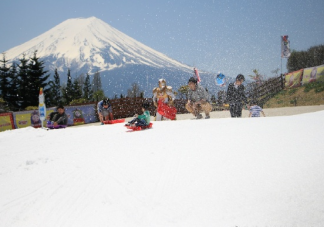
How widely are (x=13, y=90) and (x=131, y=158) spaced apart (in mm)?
33324

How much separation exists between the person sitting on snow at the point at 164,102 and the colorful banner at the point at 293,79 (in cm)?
2076

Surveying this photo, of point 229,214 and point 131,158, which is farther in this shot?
point 131,158

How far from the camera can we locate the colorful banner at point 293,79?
2414 cm

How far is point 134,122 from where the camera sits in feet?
15.9

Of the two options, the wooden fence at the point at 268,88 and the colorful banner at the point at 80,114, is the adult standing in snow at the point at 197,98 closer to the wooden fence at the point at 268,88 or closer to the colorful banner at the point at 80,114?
the colorful banner at the point at 80,114

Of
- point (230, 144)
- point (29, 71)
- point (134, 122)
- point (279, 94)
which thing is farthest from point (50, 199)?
point (29, 71)

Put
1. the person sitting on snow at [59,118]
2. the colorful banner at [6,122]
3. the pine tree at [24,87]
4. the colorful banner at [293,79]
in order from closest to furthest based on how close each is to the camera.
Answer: the person sitting on snow at [59,118] < the colorful banner at [6,122] < the colorful banner at [293,79] < the pine tree at [24,87]

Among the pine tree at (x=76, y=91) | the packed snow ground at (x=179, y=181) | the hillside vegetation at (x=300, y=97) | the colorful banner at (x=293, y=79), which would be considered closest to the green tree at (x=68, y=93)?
the pine tree at (x=76, y=91)

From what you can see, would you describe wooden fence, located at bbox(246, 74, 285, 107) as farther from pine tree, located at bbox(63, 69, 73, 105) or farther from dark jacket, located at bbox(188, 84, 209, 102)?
pine tree, located at bbox(63, 69, 73, 105)

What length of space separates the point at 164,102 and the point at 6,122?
13.4 meters

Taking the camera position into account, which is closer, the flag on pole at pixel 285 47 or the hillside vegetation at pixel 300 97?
the hillside vegetation at pixel 300 97

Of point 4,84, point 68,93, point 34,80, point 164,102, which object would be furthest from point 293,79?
point 4,84

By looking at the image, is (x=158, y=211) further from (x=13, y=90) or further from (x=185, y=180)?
(x=13, y=90)

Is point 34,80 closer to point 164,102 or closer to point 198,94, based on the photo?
point 164,102
